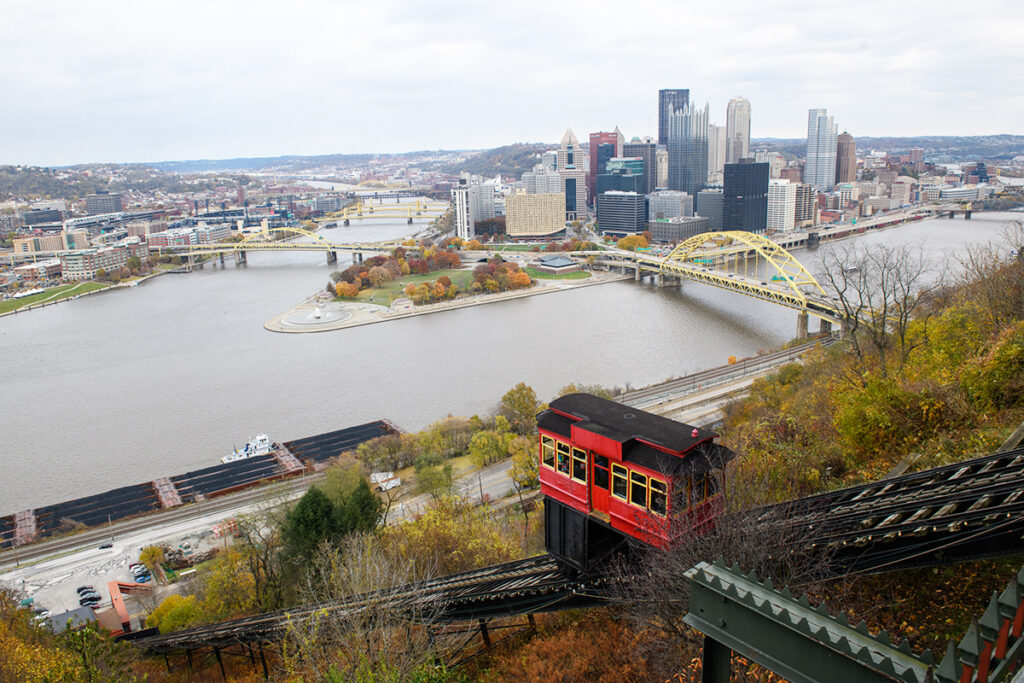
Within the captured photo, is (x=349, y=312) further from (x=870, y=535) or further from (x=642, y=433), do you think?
(x=870, y=535)

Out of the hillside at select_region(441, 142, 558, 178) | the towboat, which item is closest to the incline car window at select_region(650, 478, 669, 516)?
the towboat

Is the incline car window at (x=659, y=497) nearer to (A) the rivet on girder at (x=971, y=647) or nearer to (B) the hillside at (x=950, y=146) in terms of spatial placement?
(A) the rivet on girder at (x=971, y=647)

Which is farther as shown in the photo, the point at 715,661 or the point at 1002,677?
the point at 715,661

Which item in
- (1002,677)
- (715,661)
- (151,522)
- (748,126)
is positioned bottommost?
(151,522)

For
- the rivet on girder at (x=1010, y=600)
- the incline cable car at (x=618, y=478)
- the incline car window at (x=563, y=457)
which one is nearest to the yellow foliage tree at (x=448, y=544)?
the incline cable car at (x=618, y=478)

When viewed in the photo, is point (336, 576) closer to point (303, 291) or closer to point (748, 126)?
point (303, 291)

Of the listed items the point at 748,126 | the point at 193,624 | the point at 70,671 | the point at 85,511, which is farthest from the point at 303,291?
→ the point at 748,126
